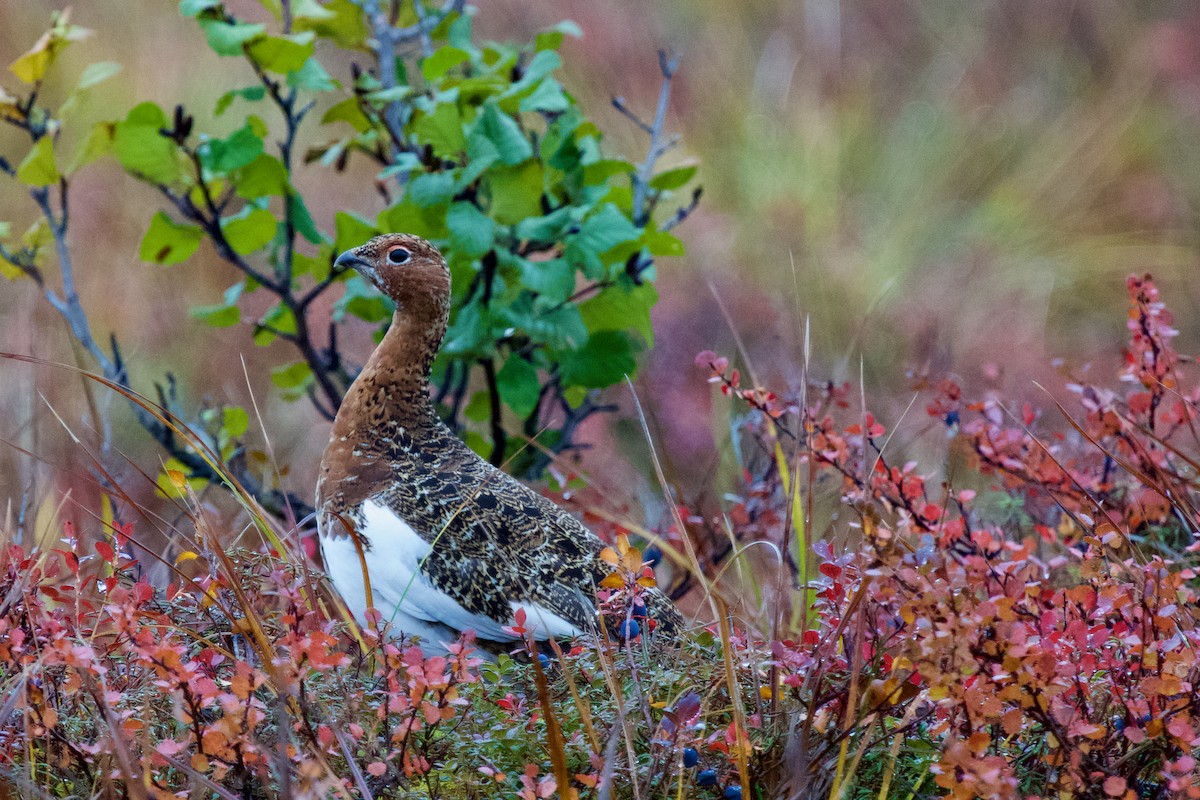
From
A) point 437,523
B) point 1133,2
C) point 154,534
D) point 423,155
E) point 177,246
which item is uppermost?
point 1133,2

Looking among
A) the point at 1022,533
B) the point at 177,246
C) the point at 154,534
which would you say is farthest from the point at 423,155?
the point at 1022,533

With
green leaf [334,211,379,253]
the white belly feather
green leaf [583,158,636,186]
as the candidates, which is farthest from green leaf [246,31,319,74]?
the white belly feather

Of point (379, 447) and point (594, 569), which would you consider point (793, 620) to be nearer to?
point (594, 569)

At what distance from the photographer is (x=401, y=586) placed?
2.34 metres

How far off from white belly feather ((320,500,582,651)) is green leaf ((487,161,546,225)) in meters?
0.88

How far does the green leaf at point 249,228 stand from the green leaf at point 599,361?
0.78 metres

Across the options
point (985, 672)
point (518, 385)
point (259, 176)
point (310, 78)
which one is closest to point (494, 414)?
point (518, 385)

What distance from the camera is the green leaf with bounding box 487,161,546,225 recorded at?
290 cm

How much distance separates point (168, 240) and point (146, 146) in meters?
0.26

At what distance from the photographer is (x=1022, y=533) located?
325 cm

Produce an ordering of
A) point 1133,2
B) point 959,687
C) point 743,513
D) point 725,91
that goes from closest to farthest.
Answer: point 959,687 < point 743,513 < point 725,91 < point 1133,2

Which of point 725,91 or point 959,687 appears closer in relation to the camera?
point 959,687

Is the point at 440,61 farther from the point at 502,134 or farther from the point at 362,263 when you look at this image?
the point at 362,263

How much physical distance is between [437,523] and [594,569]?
33 cm
